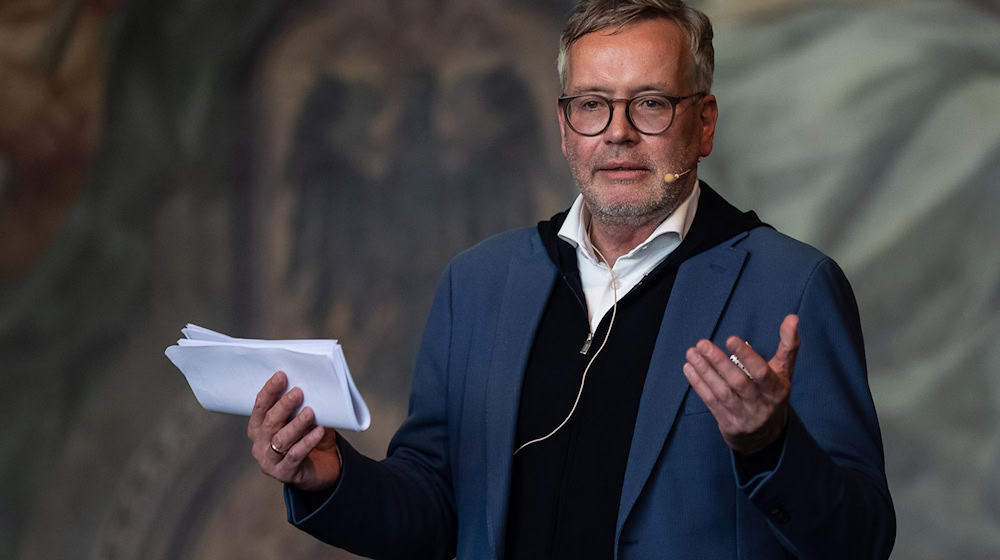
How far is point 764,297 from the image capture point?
2217 millimetres

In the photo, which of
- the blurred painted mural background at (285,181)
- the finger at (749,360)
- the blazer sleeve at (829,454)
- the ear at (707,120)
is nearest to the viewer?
the finger at (749,360)

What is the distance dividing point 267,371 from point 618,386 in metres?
→ 0.64

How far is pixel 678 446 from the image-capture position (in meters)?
2.15

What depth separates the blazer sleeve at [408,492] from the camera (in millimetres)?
2234

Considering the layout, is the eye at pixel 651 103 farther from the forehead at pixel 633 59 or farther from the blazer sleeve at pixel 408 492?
the blazer sleeve at pixel 408 492

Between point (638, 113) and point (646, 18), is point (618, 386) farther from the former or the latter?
point (646, 18)

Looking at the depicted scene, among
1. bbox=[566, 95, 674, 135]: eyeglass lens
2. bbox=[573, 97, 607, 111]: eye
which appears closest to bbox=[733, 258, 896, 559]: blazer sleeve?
bbox=[566, 95, 674, 135]: eyeglass lens

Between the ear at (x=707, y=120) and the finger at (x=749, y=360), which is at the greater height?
the ear at (x=707, y=120)

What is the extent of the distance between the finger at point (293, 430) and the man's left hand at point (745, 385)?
25.5 inches

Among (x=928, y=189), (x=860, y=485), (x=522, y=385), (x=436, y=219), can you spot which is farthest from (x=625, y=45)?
(x=436, y=219)

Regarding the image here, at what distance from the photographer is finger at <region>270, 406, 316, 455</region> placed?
2043 millimetres


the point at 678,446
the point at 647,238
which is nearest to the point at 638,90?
the point at 647,238

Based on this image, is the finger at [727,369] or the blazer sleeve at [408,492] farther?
the blazer sleeve at [408,492]

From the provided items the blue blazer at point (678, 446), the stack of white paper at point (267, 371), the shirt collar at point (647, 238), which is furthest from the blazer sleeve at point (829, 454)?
the stack of white paper at point (267, 371)
